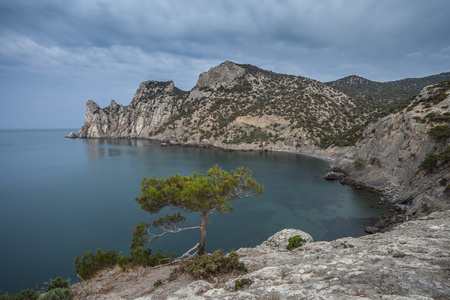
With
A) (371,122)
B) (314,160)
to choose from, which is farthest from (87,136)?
(371,122)

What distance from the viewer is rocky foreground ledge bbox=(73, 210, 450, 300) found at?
463cm

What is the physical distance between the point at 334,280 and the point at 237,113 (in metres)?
96.8

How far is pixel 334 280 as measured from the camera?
5.45m

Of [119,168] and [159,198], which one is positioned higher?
[159,198]

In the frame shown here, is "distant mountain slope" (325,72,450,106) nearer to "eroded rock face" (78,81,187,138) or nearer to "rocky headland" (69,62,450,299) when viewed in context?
"rocky headland" (69,62,450,299)

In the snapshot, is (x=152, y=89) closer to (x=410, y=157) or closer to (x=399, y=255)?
(x=410, y=157)

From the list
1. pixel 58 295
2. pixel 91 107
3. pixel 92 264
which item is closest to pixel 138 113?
pixel 91 107

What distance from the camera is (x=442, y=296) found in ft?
13.3

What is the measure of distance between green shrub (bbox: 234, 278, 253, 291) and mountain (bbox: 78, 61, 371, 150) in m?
71.8

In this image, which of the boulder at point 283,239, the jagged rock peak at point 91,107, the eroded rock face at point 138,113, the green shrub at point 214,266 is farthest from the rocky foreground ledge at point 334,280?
the jagged rock peak at point 91,107

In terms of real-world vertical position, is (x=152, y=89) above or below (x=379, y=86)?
above

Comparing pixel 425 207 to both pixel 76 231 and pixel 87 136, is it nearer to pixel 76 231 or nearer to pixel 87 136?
pixel 76 231

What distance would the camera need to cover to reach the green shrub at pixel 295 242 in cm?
1307

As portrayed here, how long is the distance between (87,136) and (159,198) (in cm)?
16842
